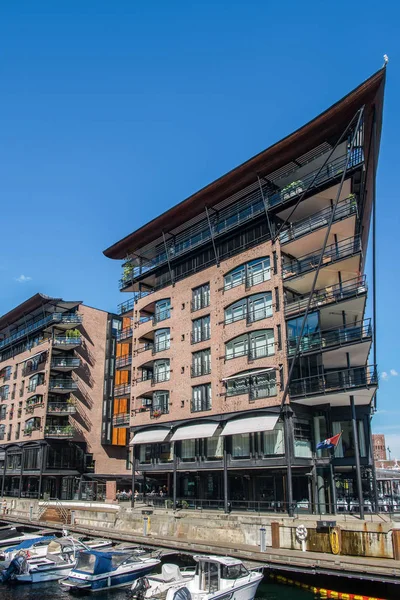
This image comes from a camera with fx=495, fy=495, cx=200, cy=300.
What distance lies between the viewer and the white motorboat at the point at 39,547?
32.3m

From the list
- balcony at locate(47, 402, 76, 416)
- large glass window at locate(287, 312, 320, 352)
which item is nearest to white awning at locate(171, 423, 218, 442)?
large glass window at locate(287, 312, 320, 352)

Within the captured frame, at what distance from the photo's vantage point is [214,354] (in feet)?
140

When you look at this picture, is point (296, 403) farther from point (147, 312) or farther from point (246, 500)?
point (147, 312)

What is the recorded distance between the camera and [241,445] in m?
38.8

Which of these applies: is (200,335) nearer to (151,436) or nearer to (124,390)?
(151,436)

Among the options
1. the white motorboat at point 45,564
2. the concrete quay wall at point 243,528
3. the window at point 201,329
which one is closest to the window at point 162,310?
the window at point 201,329

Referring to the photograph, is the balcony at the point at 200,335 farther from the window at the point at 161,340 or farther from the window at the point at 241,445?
the window at the point at 241,445

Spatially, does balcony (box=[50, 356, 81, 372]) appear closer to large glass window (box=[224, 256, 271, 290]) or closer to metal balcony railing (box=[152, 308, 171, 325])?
metal balcony railing (box=[152, 308, 171, 325])

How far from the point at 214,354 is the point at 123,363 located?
18.8 metres

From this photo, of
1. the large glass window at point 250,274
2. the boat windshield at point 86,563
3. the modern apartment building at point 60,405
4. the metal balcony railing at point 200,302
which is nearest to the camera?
the boat windshield at point 86,563

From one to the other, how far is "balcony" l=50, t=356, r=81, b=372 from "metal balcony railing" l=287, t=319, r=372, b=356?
38.0 meters

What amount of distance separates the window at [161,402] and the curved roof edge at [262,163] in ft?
54.0

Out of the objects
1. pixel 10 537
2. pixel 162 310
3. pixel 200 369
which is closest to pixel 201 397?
pixel 200 369

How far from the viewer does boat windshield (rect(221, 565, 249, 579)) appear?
941 inches
